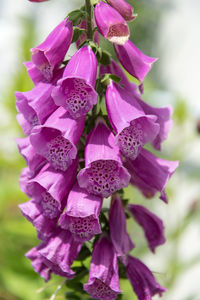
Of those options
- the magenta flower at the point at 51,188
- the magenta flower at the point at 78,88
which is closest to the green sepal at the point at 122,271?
the magenta flower at the point at 51,188

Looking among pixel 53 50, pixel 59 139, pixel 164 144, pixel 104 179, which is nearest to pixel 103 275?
pixel 104 179

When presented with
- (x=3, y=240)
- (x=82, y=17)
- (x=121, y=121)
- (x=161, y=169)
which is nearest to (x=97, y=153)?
(x=121, y=121)

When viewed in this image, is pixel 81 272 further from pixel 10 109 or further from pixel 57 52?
pixel 10 109

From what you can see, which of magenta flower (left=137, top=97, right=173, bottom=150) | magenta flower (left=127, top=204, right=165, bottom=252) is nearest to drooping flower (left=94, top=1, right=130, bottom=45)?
magenta flower (left=137, top=97, right=173, bottom=150)

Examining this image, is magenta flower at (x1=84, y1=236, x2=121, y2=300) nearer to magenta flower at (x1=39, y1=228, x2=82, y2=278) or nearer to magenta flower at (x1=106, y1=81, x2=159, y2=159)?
magenta flower at (x1=39, y1=228, x2=82, y2=278)

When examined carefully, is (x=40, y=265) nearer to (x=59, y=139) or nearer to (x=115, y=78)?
(x=59, y=139)

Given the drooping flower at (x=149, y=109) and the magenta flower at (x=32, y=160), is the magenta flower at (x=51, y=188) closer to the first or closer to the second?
the magenta flower at (x=32, y=160)
